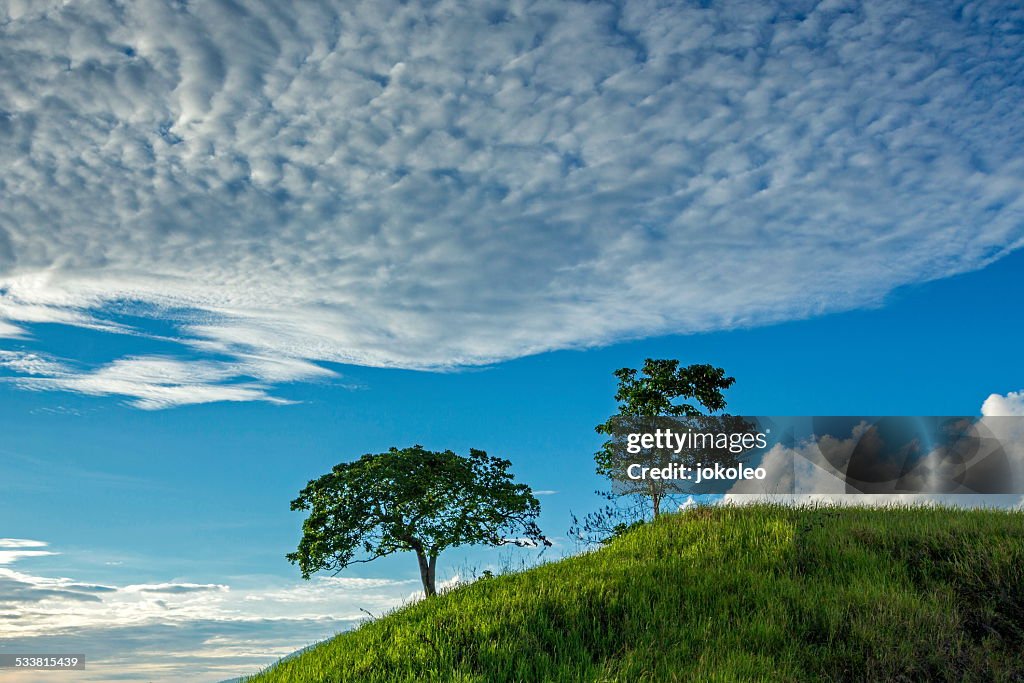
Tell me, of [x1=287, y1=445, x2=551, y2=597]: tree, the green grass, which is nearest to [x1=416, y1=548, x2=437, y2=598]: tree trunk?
[x1=287, y1=445, x2=551, y2=597]: tree

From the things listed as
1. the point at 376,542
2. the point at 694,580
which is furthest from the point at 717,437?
the point at 694,580

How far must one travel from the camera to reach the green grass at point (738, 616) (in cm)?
1095

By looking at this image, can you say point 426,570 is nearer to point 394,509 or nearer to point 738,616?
point 394,509

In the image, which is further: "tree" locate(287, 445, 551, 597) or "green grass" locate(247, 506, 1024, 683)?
"tree" locate(287, 445, 551, 597)

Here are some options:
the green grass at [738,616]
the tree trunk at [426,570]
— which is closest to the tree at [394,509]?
the tree trunk at [426,570]

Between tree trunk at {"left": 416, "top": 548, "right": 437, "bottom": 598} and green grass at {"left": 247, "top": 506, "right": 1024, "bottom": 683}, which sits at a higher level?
tree trunk at {"left": 416, "top": 548, "right": 437, "bottom": 598}

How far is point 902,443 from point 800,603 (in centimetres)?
1389

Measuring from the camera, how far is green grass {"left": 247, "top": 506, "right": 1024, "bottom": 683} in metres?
10.9

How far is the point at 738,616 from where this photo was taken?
12375mm

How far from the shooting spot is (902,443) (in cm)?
2427

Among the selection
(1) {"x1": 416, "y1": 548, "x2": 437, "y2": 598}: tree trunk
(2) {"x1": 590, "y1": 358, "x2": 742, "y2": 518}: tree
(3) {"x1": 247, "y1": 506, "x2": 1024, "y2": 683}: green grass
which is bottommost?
(3) {"x1": 247, "y1": 506, "x2": 1024, "y2": 683}: green grass

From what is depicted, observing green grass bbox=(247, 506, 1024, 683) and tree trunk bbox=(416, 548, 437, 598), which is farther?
tree trunk bbox=(416, 548, 437, 598)

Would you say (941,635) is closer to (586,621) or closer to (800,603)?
(800,603)

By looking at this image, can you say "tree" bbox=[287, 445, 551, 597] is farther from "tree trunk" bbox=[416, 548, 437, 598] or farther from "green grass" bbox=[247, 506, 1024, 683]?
"green grass" bbox=[247, 506, 1024, 683]
